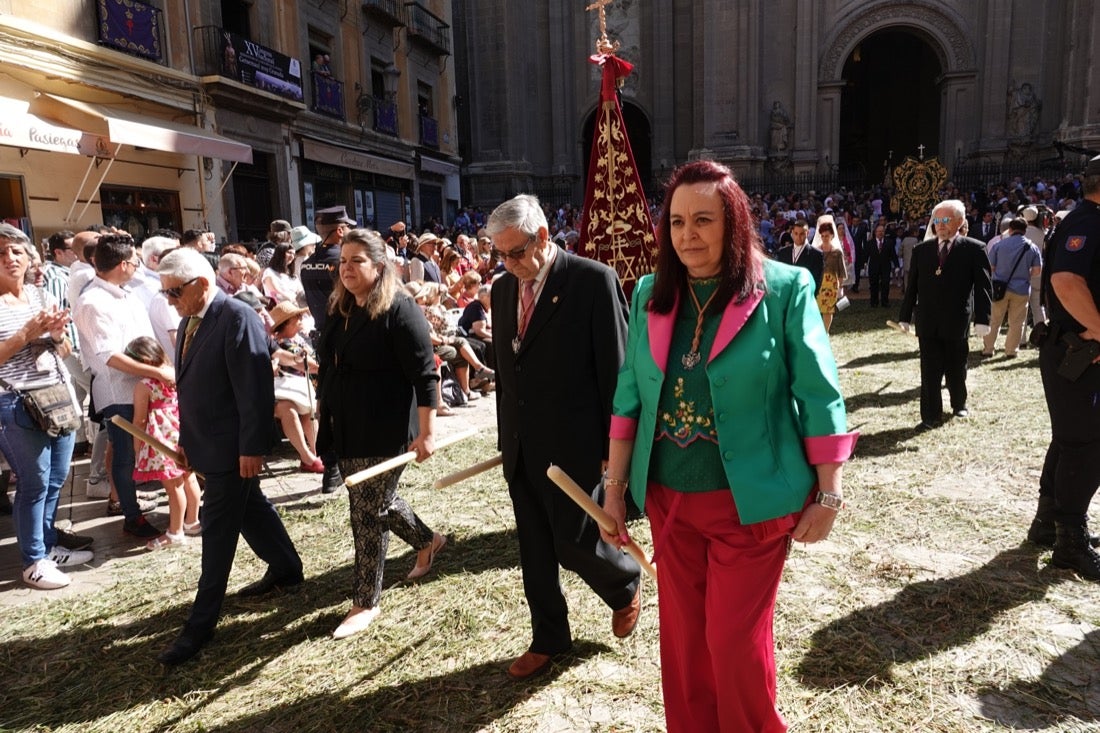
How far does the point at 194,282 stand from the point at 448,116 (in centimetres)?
2583

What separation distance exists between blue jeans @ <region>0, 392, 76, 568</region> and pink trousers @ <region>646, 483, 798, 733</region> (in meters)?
3.84

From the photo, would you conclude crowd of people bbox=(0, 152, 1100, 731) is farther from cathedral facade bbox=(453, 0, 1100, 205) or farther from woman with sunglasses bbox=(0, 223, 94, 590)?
cathedral facade bbox=(453, 0, 1100, 205)

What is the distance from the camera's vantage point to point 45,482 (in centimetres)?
439

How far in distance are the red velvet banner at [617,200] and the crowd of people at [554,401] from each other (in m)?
1.77

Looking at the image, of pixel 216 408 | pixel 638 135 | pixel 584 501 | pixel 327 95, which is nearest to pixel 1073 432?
pixel 584 501


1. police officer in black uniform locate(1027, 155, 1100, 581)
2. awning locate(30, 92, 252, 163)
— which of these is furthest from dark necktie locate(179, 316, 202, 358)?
awning locate(30, 92, 252, 163)

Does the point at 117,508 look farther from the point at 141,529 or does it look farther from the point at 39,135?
the point at 39,135

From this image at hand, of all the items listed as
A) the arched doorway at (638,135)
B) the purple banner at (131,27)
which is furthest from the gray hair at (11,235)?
the arched doorway at (638,135)

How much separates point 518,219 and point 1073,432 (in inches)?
123

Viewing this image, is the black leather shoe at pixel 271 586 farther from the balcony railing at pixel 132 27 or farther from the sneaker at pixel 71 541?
the balcony railing at pixel 132 27

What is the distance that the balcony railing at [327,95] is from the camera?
19.8 metres

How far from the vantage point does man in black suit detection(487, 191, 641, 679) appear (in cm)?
313

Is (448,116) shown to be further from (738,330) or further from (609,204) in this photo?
(738,330)

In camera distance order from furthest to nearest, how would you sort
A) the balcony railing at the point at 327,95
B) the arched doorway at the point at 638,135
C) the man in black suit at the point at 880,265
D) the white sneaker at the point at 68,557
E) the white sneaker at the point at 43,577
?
the arched doorway at the point at 638,135 < the balcony railing at the point at 327,95 < the man in black suit at the point at 880,265 < the white sneaker at the point at 68,557 < the white sneaker at the point at 43,577
